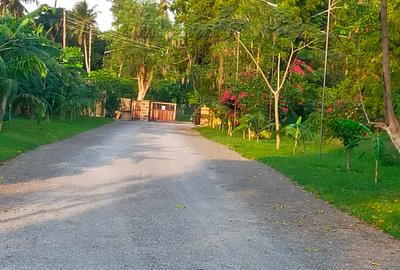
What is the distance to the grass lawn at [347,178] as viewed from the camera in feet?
33.9

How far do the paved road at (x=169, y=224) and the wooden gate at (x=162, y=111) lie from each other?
4412 cm

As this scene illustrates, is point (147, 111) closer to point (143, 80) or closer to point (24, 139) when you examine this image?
point (143, 80)

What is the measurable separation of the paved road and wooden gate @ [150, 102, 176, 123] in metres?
44.1

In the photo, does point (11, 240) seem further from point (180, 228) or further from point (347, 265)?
point (347, 265)

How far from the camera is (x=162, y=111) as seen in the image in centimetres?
5919

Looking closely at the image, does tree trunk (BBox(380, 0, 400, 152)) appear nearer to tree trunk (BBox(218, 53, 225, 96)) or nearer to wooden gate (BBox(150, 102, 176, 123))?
tree trunk (BBox(218, 53, 225, 96))

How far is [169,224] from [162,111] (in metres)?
51.1

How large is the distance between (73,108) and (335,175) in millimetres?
26747

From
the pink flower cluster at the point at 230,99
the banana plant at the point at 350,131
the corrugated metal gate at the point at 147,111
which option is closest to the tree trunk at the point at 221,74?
the pink flower cluster at the point at 230,99

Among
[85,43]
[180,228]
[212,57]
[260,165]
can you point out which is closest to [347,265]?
[180,228]

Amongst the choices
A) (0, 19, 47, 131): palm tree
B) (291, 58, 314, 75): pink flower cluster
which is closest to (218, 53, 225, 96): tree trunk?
(291, 58, 314, 75): pink flower cluster

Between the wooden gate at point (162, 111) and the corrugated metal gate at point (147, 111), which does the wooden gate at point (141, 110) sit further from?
the wooden gate at point (162, 111)

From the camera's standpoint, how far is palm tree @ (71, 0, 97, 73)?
64312 millimetres

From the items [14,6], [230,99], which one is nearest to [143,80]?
[14,6]
